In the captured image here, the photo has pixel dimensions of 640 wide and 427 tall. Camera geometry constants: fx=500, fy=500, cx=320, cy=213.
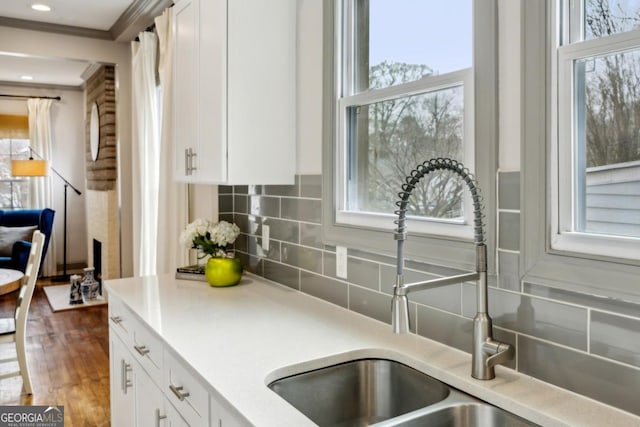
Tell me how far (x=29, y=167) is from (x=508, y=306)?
674 centimetres

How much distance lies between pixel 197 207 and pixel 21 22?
8.30 ft

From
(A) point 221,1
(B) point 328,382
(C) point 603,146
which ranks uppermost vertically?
(A) point 221,1

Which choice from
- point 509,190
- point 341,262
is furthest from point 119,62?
point 509,190

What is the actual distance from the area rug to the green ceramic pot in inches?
149

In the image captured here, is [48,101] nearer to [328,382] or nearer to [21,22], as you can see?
[21,22]

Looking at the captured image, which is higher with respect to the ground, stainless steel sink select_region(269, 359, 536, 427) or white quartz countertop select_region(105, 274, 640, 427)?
white quartz countertop select_region(105, 274, 640, 427)

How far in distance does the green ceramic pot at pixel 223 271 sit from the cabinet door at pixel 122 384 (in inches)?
18.7

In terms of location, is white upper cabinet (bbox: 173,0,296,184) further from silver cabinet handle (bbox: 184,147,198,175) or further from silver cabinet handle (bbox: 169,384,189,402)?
A: silver cabinet handle (bbox: 169,384,189,402)

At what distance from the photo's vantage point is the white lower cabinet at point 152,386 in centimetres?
132

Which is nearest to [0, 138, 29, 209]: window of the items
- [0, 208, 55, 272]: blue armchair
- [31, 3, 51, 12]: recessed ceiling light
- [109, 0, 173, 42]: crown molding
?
[0, 208, 55, 272]: blue armchair

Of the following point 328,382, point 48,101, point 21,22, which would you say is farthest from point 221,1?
point 48,101

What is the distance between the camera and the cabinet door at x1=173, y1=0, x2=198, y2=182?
2281 mm

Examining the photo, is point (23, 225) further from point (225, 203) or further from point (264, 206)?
point (264, 206)

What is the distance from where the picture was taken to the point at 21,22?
423 cm
